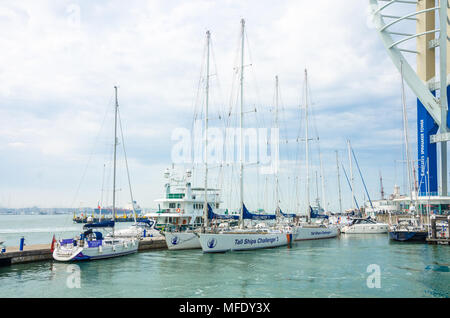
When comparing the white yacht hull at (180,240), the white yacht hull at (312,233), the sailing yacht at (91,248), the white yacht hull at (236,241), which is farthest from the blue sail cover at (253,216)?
the sailing yacht at (91,248)

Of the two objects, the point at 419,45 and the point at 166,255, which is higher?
the point at 419,45

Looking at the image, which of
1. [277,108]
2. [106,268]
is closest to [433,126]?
[277,108]

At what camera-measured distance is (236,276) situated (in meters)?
19.2

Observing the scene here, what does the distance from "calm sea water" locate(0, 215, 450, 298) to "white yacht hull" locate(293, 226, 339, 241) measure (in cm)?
1216

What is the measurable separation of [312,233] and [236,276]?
25.0 meters

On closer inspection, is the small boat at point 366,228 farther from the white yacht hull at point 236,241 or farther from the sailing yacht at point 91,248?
the sailing yacht at point 91,248

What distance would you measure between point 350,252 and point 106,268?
21.2m

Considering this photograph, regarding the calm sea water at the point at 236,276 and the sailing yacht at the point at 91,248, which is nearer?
the calm sea water at the point at 236,276

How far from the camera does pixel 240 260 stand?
24.8 metres

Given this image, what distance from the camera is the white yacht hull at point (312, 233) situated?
39969mm

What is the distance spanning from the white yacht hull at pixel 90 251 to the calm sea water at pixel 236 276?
2.01 ft

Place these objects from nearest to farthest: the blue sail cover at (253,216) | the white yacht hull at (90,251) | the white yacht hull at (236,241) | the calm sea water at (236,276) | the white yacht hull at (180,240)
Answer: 1. the calm sea water at (236,276)
2. the white yacht hull at (90,251)
3. the white yacht hull at (236,241)
4. the white yacht hull at (180,240)
5. the blue sail cover at (253,216)

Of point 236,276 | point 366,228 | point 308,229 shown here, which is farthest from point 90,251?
point 366,228

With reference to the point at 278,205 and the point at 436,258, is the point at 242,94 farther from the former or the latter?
the point at 436,258
